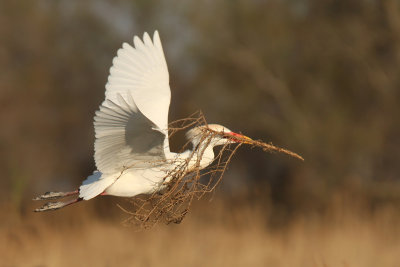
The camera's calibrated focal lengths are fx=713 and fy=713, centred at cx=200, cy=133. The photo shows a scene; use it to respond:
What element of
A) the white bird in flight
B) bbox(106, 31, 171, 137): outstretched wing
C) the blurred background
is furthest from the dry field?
bbox(106, 31, 171, 137): outstretched wing

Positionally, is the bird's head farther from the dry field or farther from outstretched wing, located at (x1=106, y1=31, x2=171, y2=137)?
the dry field

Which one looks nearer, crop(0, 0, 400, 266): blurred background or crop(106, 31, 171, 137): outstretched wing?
crop(106, 31, 171, 137): outstretched wing

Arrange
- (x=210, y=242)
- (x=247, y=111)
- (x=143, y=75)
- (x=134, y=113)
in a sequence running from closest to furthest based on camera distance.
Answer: (x=134, y=113)
(x=143, y=75)
(x=210, y=242)
(x=247, y=111)

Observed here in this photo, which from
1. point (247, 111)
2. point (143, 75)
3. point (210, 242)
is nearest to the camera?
point (143, 75)

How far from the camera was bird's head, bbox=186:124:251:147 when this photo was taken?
5.09 meters

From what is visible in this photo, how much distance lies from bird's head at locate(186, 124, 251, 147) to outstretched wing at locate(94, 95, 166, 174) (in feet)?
1.08

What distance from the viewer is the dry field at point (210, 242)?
7.52 metres

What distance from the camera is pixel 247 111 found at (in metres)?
15.8

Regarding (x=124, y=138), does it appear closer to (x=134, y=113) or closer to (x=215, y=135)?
(x=134, y=113)

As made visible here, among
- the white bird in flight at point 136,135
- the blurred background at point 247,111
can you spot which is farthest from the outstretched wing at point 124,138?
the blurred background at point 247,111

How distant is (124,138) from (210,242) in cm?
367

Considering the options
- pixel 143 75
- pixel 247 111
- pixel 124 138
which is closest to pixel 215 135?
pixel 124 138

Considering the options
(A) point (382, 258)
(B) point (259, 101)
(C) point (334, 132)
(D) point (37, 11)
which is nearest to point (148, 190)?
(A) point (382, 258)

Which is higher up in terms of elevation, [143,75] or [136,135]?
[143,75]
